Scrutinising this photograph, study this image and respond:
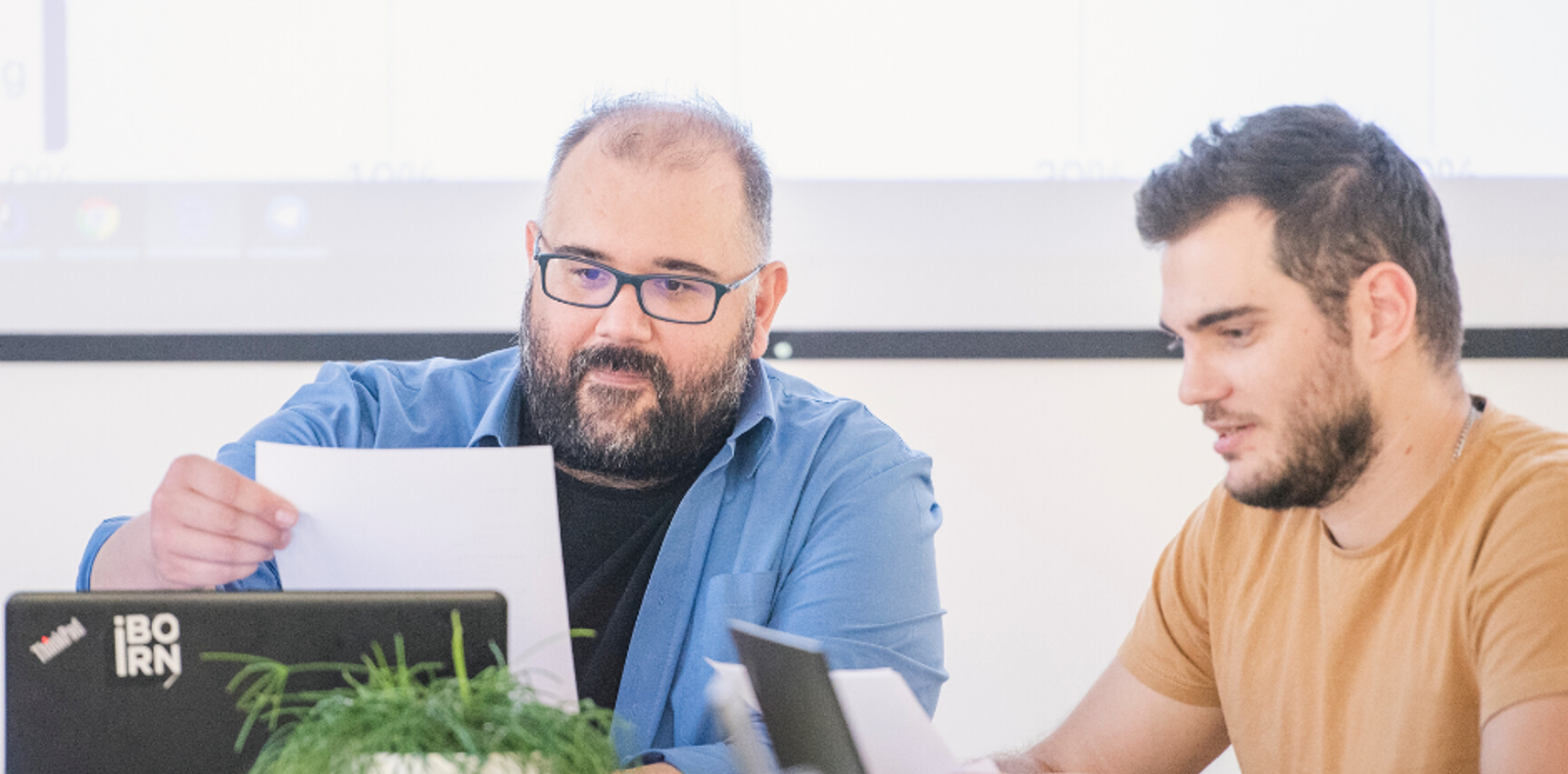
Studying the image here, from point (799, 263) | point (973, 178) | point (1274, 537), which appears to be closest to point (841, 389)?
point (799, 263)

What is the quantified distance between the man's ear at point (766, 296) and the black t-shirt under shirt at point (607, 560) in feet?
0.60

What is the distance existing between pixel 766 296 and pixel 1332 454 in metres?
0.70

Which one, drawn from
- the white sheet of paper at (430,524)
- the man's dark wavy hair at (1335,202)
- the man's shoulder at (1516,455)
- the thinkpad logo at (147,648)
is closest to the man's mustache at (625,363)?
the white sheet of paper at (430,524)

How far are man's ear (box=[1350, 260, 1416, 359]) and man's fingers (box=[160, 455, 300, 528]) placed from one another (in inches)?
37.1

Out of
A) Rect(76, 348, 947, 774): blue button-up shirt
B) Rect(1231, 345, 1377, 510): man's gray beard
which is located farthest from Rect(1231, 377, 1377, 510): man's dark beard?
Rect(76, 348, 947, 774): blue button-up shirt

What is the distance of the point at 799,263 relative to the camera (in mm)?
2572

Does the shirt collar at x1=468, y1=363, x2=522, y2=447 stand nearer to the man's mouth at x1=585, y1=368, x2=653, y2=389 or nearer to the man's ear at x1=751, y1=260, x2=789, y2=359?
the man's mouth at x1=585, y1=368, x2=653, y2=389

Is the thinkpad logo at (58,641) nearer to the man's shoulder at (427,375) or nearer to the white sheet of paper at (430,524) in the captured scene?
the white sheet of paper at (430,524)

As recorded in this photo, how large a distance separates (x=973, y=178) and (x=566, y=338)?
1292 mm

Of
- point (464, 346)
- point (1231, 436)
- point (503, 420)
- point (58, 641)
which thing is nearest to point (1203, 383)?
point (1231, 436)

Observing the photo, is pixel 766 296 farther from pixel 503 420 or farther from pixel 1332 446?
pixel 1332 446

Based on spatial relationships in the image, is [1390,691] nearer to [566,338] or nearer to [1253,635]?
[1253,635]

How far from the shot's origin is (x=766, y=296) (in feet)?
5.25

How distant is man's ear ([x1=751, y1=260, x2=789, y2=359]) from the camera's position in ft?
5.19
